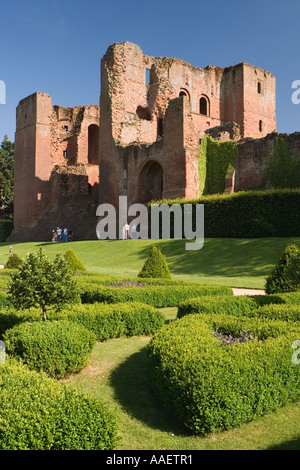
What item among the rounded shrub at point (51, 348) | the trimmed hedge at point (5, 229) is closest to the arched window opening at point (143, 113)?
the trimmed hedge at point (5, 229)

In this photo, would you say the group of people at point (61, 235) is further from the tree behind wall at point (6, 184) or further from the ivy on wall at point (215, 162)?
the tree behind wall at point (6, 184)

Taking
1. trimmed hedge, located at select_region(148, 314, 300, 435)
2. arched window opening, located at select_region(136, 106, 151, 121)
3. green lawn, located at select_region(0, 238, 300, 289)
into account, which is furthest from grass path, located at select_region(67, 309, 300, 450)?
arched window opening, located at select_region(136, 106, 151, 121)

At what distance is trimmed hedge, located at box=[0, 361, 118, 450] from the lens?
301cm

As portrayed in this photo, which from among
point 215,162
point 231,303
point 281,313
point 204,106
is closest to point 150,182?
point 215,162

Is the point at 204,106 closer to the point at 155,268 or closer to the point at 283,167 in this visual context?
the point at 283,167

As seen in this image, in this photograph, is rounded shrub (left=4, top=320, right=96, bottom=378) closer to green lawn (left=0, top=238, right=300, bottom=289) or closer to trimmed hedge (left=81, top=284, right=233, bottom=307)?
trimmed hedge (left=81, top=284, right=233, bottom=307)

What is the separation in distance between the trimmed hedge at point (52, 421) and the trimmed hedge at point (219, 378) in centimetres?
83

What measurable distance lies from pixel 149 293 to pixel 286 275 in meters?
2.89

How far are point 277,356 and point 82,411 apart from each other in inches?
83.6

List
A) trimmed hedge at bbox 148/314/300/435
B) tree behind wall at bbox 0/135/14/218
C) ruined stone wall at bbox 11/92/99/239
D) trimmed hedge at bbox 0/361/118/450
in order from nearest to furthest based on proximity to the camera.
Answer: trimmed hedge at bbox 0/361/118/450 < trimmed hedge at bbox 148/314/300/435 < ruined stone wall at bbox 11/92/99/239 < tree behind wall at bbox 0/135/14/218

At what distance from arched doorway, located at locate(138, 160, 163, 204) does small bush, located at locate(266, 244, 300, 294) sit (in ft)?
68.7

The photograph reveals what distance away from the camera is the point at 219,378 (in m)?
3.83

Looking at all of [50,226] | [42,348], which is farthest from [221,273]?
Result: [50,226]

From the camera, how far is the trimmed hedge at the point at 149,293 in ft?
28.6
